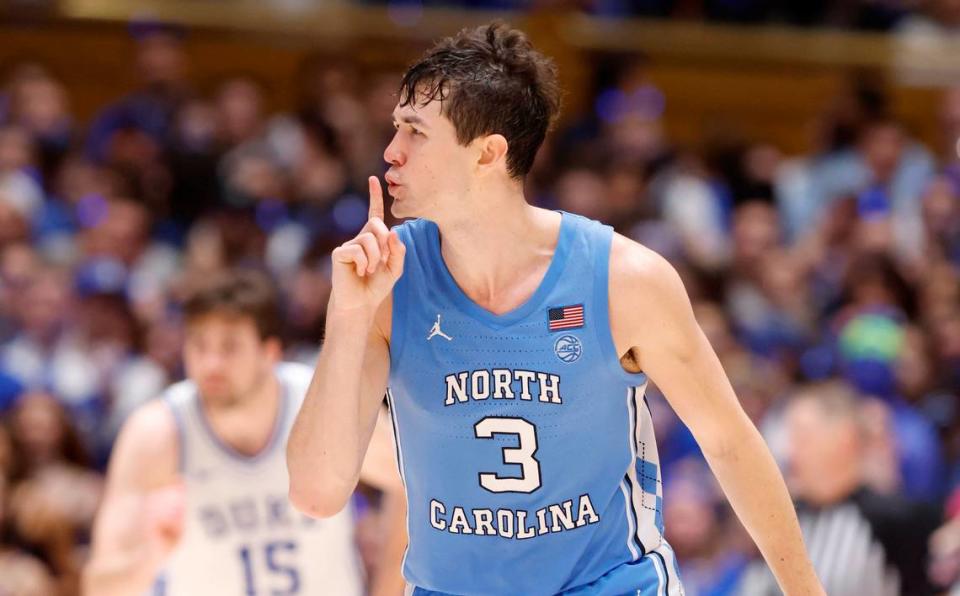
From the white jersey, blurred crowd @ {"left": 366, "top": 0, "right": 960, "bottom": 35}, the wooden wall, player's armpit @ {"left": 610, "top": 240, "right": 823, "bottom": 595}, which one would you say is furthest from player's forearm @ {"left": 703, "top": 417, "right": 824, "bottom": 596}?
blurred crowd @ {"left": 366, "top": 0, "right": 960, "bottom": 35}

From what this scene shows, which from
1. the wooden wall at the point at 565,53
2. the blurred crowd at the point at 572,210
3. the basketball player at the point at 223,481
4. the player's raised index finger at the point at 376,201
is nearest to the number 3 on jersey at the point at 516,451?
the player's raised index finger at the point at 376,201

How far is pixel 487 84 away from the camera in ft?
11.6

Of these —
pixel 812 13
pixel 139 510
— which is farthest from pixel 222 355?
pixel 812 13

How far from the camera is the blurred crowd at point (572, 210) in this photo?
7648 millimetres

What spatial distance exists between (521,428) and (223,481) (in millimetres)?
2038

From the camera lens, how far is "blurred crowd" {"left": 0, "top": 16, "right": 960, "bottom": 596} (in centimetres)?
765

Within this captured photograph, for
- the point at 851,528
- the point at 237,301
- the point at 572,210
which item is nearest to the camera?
the point at 237,301

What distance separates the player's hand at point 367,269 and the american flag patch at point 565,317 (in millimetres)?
382

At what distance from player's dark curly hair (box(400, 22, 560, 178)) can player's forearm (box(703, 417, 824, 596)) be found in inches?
34.3

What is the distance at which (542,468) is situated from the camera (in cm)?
359

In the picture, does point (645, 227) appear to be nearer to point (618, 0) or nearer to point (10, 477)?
point (618, 0)

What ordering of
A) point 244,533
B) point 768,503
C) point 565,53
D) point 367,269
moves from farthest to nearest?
point 565,53, point 244,533, point 768,503, point 367,269

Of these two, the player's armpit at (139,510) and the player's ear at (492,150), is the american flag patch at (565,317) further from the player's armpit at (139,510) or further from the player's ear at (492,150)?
A: the player's armpit at (139,510)

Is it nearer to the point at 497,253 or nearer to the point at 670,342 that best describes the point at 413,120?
the point at 497,253
